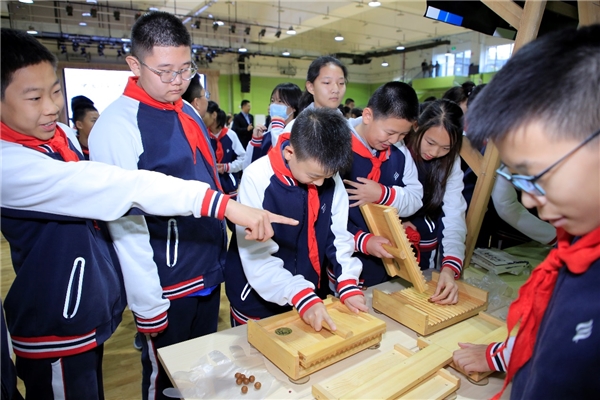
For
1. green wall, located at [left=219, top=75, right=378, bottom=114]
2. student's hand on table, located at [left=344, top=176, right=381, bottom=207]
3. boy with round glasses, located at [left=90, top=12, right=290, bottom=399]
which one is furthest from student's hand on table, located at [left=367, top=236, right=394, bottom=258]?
green wall, located at [left=219, top=75, right=378, bottom=114]

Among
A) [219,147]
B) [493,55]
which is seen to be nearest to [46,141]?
[219,147]

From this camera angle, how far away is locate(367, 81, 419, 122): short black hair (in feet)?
5.70

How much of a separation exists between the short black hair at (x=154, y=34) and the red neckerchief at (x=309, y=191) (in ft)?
1.82

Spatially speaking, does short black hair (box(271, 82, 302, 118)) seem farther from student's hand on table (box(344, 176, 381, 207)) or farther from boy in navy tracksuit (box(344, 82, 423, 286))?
student's hand on table (box(344, 176, 381, 207))

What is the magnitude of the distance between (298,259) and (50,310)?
86cm

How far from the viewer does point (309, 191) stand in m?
1.53

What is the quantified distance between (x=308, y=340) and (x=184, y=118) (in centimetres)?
99

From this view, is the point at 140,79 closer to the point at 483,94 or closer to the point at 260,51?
the point at 483,94

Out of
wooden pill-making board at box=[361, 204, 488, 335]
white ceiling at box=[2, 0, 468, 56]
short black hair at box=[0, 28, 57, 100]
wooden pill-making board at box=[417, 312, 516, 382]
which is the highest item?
white ceiling at box=[2, 0, 468, 56]

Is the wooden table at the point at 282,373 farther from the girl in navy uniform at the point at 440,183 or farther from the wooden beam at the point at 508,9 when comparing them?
the wooden beam at the point at 508,9

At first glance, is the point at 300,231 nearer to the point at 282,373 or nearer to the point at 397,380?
the point at 282,373

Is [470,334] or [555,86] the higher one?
[555,86]

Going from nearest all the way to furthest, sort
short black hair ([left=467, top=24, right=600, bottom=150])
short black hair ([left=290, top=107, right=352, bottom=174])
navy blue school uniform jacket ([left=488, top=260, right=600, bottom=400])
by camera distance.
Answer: short black hair ([left=467, top=24, right=600, bottom=150]) → navy blue school uniform jacket ([left=488, top=260, right=600, bottom=400]) → short black hair ([left=290, top=107, right=352, bottom=174])

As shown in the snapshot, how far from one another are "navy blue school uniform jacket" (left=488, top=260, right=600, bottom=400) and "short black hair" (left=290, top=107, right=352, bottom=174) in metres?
0.79
